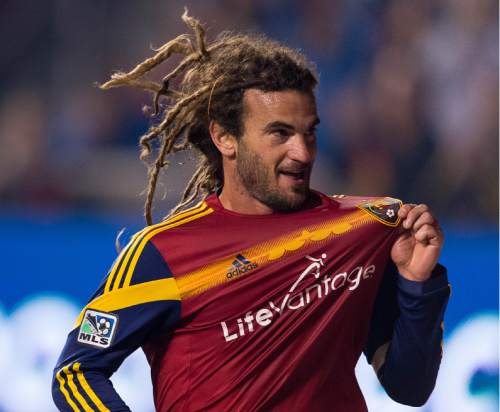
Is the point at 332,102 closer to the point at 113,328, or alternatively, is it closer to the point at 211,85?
the point at 211,85

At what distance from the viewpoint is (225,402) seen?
273cm

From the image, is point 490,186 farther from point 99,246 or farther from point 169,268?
point 169,268

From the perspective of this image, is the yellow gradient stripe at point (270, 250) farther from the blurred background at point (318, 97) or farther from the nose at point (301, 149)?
the blurred background at point (318, 97)

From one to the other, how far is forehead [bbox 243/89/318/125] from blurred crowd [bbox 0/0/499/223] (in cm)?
282

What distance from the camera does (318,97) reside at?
6090 millimetres

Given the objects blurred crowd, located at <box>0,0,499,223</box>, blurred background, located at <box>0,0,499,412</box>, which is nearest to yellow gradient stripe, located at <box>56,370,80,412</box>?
blurred background, located at <box>0,0,499,412</box>

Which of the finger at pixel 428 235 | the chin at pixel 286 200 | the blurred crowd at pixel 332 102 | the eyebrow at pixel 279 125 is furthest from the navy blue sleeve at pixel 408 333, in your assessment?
the blurred crowd at pixel 332 102

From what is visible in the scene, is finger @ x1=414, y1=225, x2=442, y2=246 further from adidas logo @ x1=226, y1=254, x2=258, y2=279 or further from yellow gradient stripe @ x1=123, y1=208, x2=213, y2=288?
yellow gradient stripe @ x1=123, y1=208, x2=213, y2=288

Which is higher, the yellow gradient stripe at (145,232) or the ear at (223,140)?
the ear at (223,140)

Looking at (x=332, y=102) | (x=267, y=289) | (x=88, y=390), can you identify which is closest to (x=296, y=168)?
(x=267, y=289)

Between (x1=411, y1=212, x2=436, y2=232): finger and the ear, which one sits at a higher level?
the ear

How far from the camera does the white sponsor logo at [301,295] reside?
9.13 feet

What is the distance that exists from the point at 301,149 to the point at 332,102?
324 centimetres

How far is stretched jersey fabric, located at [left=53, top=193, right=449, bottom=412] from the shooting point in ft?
8.96
